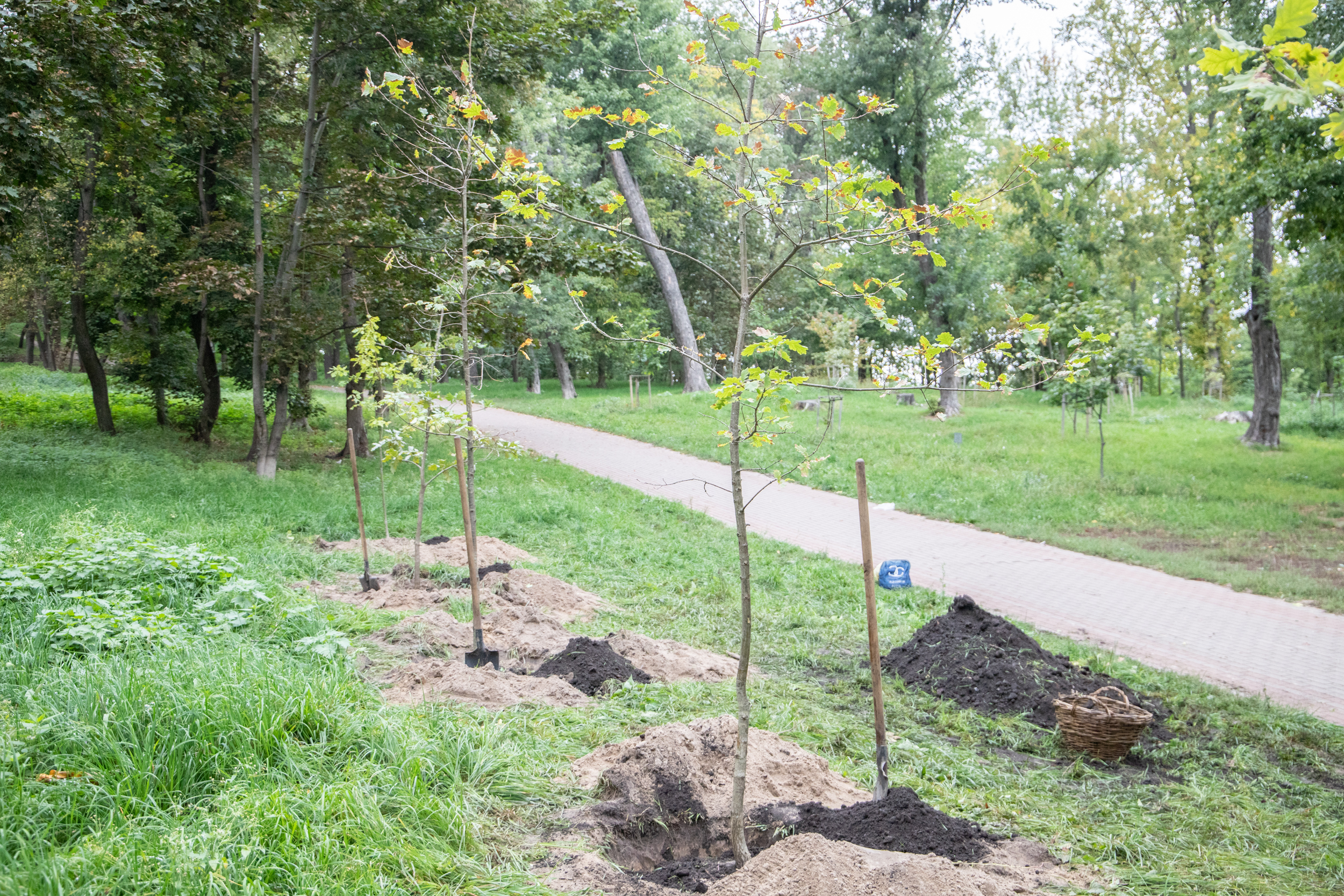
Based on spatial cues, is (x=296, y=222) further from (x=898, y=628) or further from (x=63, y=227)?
(x=898, y=628)

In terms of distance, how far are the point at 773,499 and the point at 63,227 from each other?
13.8 meters

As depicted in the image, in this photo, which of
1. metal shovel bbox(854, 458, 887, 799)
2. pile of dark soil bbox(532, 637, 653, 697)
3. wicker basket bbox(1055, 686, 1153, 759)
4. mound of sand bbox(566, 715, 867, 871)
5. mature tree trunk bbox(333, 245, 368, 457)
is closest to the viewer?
mound of sand bbox(566, 715, 867, 871)

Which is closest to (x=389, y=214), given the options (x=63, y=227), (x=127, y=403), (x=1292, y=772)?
(x=63, y=227)

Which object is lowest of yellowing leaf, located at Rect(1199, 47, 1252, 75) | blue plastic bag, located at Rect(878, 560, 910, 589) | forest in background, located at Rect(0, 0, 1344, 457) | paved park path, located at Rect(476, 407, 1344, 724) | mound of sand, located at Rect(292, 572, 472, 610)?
paved park path, located at Rect(476, 407, 1344, 724)

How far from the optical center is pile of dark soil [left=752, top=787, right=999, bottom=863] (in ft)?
11.1

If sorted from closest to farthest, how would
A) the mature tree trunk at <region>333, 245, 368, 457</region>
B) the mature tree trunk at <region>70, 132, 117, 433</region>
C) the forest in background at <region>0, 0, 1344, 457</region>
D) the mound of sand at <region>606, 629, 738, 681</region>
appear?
1. the mound of sand at <region>606, 629, 738, 681</region>
2. the forest in background at <region>0, 0, 1344, 457</region>
3. the mature tree trunk at <region>333, 245, 368, 457</region>
4. the mature tree trunk at <region>70, 132, 117, 433</region>

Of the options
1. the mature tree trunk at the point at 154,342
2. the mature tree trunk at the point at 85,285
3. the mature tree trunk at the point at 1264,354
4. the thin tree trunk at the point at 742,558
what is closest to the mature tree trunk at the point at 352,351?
the mature tree trunk at the point at 154,342

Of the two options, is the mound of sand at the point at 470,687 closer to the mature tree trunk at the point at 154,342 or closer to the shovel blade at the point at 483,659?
the shovel blade at the point at 483,659

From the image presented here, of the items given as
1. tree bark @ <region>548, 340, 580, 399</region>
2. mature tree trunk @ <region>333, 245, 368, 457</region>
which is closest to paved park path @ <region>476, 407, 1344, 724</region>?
mature tree trunk @ <region>333, 245, 368, 457</region>

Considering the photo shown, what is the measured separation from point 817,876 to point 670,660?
2954 millimetres

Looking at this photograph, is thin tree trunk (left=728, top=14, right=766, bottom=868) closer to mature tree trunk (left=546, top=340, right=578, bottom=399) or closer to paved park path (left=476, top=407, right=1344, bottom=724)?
paved park path (left=476, top=407, right=1344, bottom=724)

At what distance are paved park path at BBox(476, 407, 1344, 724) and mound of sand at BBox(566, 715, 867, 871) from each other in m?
1.30

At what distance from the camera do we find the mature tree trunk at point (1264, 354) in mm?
18297

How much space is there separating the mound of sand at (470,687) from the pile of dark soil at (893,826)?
1.61 m
